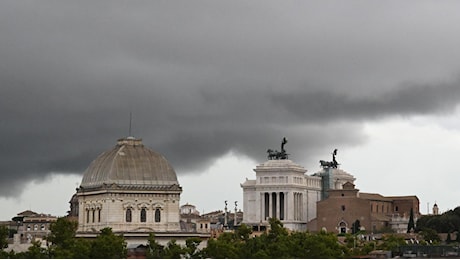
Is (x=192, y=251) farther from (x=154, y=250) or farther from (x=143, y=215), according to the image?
(x=143, y=215)

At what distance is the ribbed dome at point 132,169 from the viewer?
15412cm

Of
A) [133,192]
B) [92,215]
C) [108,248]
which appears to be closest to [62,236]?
[108,248]

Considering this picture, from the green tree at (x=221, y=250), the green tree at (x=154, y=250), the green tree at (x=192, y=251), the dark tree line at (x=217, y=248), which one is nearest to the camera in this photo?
the dark tree line at (x=217, y=248)

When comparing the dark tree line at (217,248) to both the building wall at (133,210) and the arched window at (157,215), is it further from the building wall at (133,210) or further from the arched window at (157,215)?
the arched window at (157,215)

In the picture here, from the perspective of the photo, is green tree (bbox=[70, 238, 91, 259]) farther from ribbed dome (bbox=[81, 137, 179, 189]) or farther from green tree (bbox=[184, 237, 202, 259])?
ribbed dome (bbox=[81, 137, 179, 189])

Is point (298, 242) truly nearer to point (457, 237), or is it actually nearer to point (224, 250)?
point (224, 250)

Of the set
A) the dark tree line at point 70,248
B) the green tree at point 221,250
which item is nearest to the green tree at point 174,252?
the green tree at point 221,250

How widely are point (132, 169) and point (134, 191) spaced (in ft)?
9.18

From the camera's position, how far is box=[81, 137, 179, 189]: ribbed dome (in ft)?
506

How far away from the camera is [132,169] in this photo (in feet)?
507

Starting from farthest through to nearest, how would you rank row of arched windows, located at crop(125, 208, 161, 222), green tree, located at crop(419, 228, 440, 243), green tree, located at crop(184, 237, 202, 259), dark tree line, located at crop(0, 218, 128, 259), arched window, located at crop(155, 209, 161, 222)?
green tree, located at crop(419, 228, 440, 243), arched window, located at crop(155, 209, 161, 222), row of arched windows, located at crop(125, 208, 161, 222), green tree, located at crop(184, 237, 202, 259), dark tree line, located at crop(0, 218, 128, 259)

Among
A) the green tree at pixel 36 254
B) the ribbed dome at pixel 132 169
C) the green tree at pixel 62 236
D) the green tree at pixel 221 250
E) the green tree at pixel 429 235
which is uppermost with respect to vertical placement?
the ribbed dome at pixel 132 169

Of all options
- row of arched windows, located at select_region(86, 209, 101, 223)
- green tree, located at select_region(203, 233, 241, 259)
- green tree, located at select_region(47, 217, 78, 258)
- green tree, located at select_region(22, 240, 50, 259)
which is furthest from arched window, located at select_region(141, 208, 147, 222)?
green tree, located at select_region(22, 240, 50, 259)

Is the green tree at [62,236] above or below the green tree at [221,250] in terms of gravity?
above
